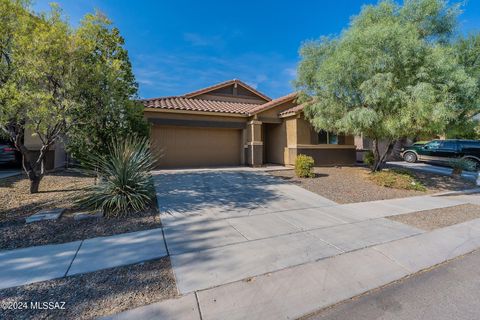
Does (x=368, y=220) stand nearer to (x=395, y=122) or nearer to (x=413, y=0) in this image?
(x=395, y=122)

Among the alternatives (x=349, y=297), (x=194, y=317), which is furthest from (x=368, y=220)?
(x=194, y=317)

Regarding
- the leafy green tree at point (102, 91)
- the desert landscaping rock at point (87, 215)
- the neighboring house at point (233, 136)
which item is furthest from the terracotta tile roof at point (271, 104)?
the desert landscaping rock at point (87, 215)

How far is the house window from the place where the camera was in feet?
44.5

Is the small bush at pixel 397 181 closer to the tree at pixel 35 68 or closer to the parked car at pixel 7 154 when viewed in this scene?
the tree at pixel 35 68

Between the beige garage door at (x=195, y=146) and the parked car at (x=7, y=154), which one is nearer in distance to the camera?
the parked car at (x=7, y=154)

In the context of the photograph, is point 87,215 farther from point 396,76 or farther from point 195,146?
point 396,76

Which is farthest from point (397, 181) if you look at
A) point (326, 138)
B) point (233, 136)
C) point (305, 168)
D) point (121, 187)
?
point (121, 187)

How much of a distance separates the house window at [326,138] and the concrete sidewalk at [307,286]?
9.76 m

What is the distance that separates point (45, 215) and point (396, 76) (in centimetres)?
1115

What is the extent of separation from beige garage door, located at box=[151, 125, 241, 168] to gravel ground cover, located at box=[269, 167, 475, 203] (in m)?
3.70

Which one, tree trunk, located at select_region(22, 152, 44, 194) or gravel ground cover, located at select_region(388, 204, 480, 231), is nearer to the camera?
gravel ground cover, located at select_region(388, 204, 480, 231)

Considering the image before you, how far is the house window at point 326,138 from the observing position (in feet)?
44.5

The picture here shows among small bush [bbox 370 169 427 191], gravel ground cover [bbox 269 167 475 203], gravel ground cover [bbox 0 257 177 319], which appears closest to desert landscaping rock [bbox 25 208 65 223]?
gravel ground cover [bbox 0 257 177 319]

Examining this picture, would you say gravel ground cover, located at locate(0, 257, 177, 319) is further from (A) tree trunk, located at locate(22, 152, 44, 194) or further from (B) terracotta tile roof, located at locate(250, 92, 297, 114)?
(B) terracotta tile roof, located at locate(250, 92, 297, 114)
